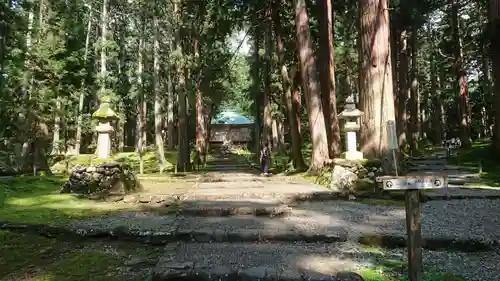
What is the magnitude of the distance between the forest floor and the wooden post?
10.7 inches

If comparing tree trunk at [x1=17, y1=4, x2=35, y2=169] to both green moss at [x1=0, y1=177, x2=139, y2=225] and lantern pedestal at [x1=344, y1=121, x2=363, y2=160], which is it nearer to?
green moss at [x1=0, y1=177, x2=139, y2=225]

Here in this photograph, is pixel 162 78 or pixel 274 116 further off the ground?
pixel 162 78

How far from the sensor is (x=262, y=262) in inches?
171

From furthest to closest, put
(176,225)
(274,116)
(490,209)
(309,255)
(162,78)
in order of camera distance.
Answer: (162,78)
(274,116)
(490,209)
(176,225)
(309,255)

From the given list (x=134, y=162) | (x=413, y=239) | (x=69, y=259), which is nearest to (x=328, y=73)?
(x=413, y=239)

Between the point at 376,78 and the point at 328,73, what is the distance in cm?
529

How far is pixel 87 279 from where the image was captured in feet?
13.4

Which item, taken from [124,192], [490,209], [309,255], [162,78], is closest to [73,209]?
[124,192]

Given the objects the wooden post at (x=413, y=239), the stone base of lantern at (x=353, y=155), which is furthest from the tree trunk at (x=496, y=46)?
the wooden post at (x=413, y=239)

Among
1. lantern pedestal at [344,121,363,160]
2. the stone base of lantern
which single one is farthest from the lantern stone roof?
the stone base of lantern

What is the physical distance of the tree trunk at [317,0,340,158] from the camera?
1352cm

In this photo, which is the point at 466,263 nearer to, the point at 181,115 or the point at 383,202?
the point at 383,202

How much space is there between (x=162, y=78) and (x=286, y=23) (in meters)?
16.6

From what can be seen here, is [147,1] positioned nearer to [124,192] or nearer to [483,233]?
[124,192]
